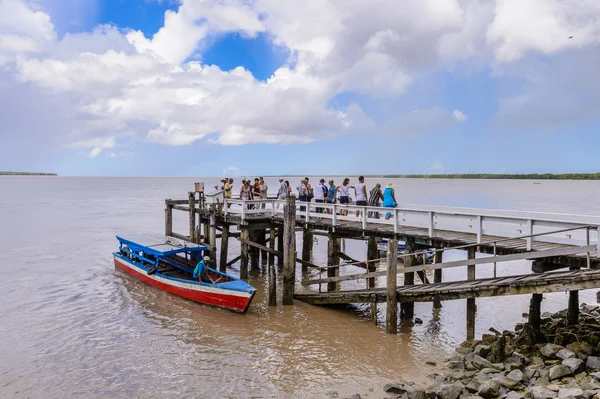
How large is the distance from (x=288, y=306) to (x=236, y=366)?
465 centimetres

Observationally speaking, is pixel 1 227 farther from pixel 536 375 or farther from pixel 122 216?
pixel 536 375

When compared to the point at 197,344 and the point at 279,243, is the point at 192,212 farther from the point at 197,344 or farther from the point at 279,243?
the point at 197,344

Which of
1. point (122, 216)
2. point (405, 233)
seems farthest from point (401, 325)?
point (122, 216)

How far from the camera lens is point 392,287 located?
12469mm

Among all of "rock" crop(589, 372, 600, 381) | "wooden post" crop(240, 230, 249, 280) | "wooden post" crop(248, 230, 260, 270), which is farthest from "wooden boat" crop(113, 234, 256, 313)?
"rock" crop(589, 372, 600, 381)

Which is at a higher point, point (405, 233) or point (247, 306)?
point (405, 233)

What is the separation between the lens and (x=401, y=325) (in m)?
13.7

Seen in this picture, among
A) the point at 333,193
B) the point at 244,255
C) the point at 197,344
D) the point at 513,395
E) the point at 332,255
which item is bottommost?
the point at 197,344

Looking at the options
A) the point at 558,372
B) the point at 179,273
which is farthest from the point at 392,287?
the point at 179,273

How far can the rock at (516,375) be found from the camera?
8334 mm

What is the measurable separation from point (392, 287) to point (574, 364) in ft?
15.9

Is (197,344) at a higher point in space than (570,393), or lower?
lower

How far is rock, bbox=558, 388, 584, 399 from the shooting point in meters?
7.04

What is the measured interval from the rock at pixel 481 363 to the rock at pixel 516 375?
0.66 metres
